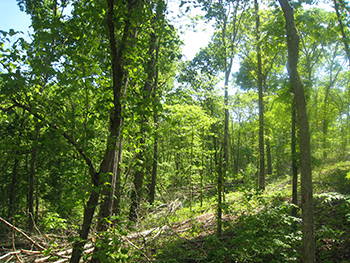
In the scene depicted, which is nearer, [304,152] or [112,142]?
→ [112,142]

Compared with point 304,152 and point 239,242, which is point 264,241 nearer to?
point 239,242

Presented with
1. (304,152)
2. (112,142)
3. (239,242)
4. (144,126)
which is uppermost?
(144,126)

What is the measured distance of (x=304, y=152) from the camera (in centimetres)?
411

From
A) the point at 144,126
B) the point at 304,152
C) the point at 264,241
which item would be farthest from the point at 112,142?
the point at 264,241

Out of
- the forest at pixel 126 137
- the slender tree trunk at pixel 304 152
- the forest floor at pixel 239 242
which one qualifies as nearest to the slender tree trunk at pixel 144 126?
the forest at pixel 126 137

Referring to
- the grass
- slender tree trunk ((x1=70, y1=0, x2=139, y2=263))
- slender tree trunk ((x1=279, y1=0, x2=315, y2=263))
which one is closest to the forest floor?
the grass

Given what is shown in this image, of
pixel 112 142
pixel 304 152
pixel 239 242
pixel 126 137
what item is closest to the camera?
pixel 112 142

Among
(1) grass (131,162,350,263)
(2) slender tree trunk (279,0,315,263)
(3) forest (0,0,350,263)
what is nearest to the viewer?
(3) forest (0,0,350,263)

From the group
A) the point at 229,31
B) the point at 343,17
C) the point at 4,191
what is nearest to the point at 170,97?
the point at 229,31

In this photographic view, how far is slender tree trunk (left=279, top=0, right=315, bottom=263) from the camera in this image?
385cm

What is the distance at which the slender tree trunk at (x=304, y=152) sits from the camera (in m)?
3.85

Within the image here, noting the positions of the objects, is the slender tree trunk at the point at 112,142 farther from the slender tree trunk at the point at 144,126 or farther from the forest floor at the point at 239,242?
the forest floor at the point at 239,242

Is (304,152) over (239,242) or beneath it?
over

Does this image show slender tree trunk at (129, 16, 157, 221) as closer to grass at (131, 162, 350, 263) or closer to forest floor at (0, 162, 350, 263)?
forest floor at (0, 162, 350, 263)
